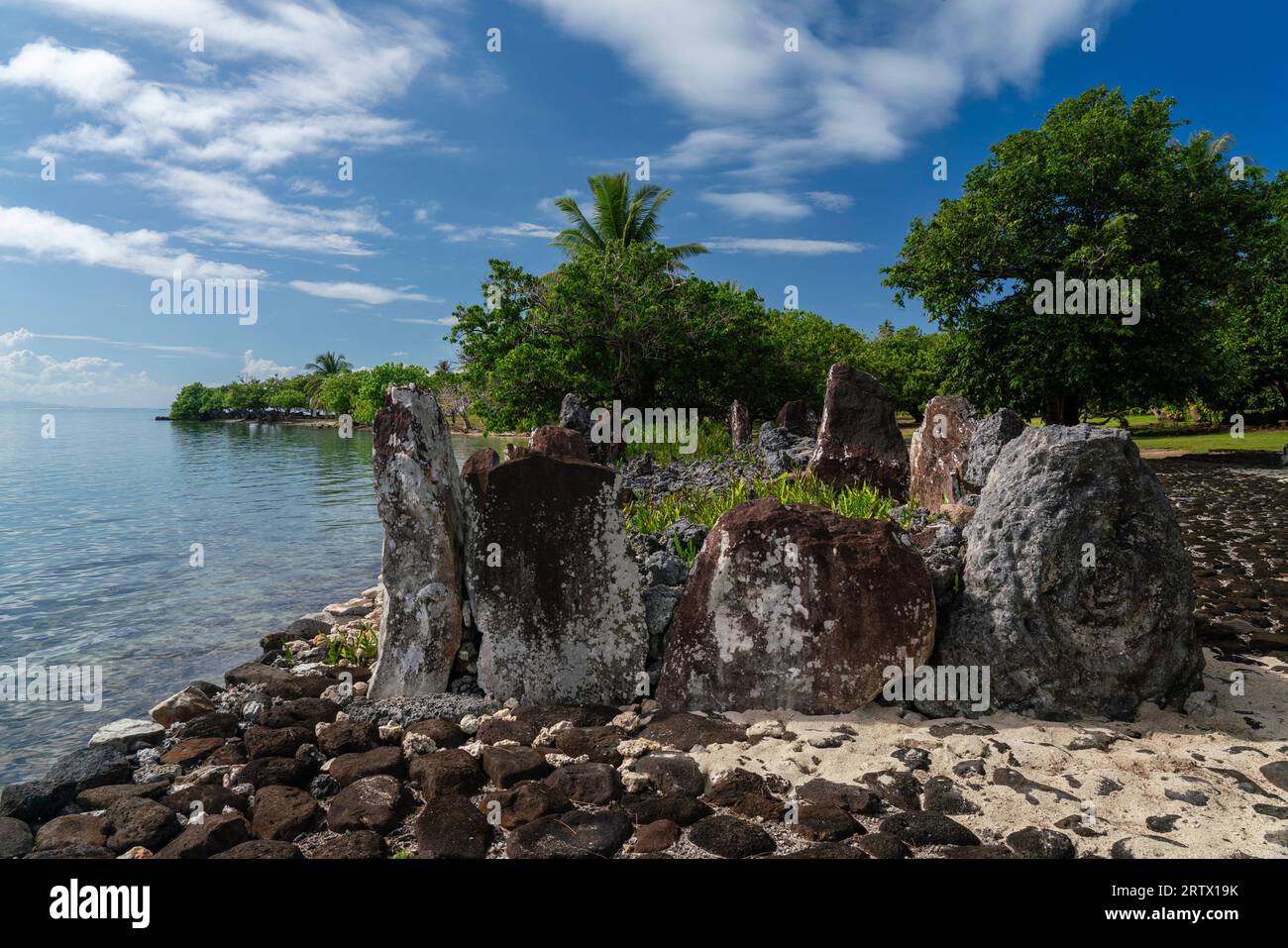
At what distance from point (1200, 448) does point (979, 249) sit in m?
13.5

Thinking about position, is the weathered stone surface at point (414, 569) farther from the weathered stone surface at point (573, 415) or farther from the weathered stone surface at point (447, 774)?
the weathered stone surface at point (573, 415)

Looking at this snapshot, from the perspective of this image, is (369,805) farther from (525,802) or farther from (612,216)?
(612,216)

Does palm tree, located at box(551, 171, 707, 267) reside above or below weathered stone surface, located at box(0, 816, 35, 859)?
above

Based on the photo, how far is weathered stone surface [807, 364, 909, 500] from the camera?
12.1 m

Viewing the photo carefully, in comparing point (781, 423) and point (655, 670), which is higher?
point (781, 423)

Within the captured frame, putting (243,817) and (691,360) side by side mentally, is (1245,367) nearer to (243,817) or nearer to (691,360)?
(691,360)

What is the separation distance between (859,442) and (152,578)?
1223 centimetres

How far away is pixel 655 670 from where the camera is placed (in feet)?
21.0

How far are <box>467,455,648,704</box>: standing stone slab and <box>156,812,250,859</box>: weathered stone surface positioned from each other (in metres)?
2.21

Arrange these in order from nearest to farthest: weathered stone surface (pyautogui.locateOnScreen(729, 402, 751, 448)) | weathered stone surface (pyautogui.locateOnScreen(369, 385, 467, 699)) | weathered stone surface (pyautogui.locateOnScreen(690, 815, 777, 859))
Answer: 1. weathered stone surface (pyautogui.locateOnScreen(690, 815, 777, 859))
2. weathered stone surface (pyautogui.locateOnScreen(369, 385, 467, 699))
3. weathered stone surface (pyautogui.locateOnScreen(729, 402, 751, 448))

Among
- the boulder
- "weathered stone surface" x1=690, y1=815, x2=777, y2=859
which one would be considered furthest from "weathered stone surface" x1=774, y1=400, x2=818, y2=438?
"weathered stone surface" x1=690, y1=815, x2=777, y2=859

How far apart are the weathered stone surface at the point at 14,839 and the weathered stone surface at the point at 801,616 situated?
4116 millimetres

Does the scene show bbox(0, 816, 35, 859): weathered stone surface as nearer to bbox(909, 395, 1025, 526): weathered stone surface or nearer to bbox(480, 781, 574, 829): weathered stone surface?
bbox(480, 781, 574, 829): weathered stone surface

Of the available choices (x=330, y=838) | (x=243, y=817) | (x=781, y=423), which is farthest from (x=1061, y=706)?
(x=781, y=423)
